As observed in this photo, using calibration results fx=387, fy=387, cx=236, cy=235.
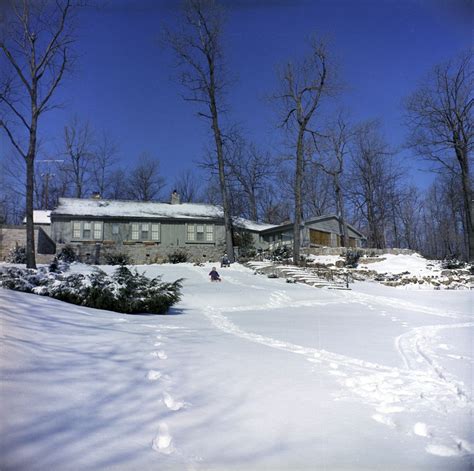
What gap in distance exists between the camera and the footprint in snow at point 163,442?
201cm

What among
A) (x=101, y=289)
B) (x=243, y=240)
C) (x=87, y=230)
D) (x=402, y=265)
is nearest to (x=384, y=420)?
(x=101, y=289)

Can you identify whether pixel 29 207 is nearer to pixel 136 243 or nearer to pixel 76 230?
pixel 76 230

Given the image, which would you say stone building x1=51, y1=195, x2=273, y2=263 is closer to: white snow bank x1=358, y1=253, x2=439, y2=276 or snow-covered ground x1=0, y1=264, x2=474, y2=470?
white snow bank x1=358, y1=253, x2=439, y2=276

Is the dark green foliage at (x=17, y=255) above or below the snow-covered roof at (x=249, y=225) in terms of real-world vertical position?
below

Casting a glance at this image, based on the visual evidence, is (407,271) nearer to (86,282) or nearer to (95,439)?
(86,282)

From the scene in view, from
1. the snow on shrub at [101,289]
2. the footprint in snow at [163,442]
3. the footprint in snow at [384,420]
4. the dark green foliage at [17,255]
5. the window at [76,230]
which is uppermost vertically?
the window at [76,230]

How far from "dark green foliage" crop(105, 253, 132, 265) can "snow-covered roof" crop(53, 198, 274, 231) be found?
331 centimetres

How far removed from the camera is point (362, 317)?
324 inches

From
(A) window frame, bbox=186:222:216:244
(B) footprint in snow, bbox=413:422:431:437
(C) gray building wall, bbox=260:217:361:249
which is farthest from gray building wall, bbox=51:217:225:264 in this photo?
(B) footprint in snow, bbox=413:422:431:437

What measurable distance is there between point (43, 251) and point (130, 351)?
26.2 m

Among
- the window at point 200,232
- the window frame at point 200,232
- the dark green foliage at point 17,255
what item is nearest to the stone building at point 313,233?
the window frame at point 200,232

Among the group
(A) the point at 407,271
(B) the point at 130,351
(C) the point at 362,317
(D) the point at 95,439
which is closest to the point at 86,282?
(B) the point at 130,351

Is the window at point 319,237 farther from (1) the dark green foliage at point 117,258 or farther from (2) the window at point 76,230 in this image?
(2) the window at point 76,230

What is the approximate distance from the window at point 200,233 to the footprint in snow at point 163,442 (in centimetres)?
2524
